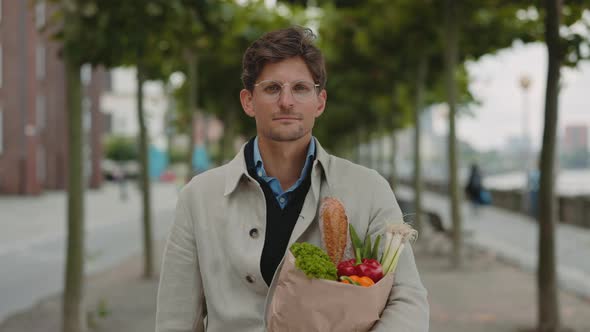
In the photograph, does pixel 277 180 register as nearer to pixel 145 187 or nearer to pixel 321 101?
pixel 321 101

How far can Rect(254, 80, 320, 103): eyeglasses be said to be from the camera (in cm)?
204

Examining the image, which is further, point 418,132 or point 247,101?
point 418,132

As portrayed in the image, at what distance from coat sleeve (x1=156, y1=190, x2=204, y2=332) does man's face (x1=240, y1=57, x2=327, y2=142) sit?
360 mm

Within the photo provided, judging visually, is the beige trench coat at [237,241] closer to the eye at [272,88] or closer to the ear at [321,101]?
the ear at [321,101]

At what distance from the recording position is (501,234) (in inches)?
697

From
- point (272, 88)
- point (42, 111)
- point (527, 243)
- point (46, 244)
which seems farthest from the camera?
point (42, 111)

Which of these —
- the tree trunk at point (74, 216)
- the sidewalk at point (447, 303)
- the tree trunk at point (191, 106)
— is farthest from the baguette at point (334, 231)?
the tree trunk at point (191, 106)

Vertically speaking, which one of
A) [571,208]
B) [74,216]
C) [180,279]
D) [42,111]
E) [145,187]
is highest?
[42,111]

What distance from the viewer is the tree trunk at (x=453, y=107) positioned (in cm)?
1141

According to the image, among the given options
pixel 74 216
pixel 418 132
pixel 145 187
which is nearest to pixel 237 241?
pixel 74 216

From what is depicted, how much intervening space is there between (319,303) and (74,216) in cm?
543

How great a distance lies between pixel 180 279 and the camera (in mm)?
2156

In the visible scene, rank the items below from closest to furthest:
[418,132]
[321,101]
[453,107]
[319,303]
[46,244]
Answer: [319,303], [321,101], [453,107], [418,132], [46,244]

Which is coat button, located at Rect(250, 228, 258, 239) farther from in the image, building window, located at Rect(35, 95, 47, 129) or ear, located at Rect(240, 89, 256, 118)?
building window, located at Rect(35, 95, 47, 129)
